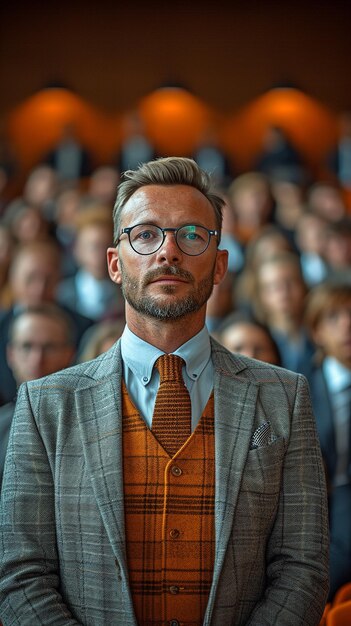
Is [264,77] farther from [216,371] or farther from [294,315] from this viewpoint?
[216,371]

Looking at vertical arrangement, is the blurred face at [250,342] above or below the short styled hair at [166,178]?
below

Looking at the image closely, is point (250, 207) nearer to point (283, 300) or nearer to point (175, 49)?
point (283, 300)

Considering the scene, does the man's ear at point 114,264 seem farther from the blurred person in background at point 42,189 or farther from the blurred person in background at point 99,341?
the blurred person in background at point 42,189

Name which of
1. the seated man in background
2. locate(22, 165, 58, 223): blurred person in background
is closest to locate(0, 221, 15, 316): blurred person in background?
the seated man in background

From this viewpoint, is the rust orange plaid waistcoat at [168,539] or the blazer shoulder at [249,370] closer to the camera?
the rust orange plaid waistcoat at [168,539]

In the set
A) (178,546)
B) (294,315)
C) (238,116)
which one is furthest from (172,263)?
(238,116)

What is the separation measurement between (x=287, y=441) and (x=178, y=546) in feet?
0.98

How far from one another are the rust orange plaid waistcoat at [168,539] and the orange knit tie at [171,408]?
0.13 ft

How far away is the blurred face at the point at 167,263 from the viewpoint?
1.72 meters

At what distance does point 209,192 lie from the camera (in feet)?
6.06

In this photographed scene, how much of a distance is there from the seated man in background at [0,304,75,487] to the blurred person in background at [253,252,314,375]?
4.65ft

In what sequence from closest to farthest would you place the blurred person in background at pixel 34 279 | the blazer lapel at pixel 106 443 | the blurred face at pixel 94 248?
the blazer lapel at pixel 106 443
the blurred person in background at pixel 34 279
the blurred face at pixel 94 248

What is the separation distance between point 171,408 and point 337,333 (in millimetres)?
2740

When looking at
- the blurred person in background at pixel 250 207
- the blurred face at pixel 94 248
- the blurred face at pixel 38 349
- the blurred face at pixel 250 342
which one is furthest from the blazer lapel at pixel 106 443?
the blurred person in background at pixel 250 207
